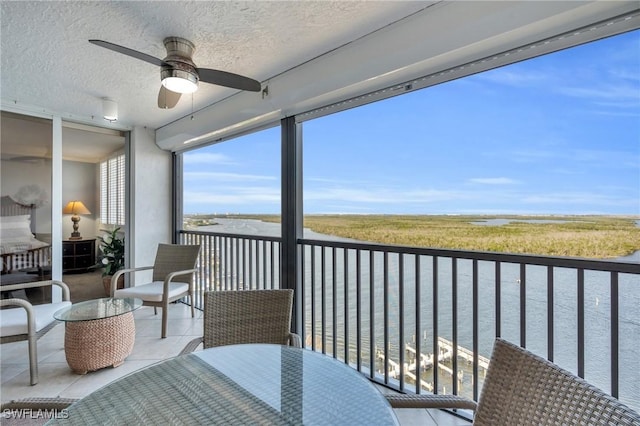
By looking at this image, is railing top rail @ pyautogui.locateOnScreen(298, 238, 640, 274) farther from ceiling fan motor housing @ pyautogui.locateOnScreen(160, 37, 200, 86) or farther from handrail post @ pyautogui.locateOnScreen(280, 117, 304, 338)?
ceiling fan motor housing @ pyautogui.locateOnScreen(160, 37, 200, 86)

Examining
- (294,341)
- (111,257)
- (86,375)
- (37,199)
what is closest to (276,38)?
(294,341)

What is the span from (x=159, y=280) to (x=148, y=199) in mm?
1276

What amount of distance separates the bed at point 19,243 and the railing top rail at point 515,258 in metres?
Result: 3.57

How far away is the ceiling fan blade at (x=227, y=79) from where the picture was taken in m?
1.96

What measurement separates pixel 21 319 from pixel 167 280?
1.06m

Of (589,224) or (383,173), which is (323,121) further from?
(589,224)

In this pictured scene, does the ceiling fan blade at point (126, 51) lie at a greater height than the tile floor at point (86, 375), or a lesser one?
greater

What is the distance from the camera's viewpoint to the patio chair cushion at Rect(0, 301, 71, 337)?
6.84 ft

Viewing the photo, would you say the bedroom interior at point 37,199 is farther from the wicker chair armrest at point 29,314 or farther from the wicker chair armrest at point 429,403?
the wicker chair armrest at point 429,403

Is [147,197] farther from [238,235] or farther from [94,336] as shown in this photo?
[94,336]

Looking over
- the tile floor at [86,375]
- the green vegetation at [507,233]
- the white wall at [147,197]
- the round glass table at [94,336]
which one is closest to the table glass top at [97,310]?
the round glass table at [94,336]

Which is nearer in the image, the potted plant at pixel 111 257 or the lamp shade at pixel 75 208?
the lamp shade at pixel 75 208

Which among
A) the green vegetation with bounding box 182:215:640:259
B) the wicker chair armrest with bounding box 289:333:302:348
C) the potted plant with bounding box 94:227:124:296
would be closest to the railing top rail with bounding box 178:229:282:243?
the green vegetation with bounding box 182:215:640:259

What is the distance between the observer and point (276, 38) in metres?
2.04
